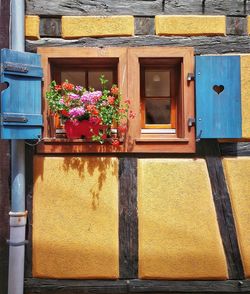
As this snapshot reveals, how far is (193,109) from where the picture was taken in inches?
128

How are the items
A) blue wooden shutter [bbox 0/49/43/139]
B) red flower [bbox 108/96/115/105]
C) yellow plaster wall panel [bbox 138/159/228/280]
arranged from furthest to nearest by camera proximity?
yellow plaster wall panel [bbox 138/159/228/280]
red flower [bbox 108/96/115/105]
blue wooden shutter [bbox 0/49/43/139]

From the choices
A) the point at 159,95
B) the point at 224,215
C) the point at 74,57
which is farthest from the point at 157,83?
the point at 224,215

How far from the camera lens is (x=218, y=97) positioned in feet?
10.4

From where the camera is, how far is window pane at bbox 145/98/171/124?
345cm

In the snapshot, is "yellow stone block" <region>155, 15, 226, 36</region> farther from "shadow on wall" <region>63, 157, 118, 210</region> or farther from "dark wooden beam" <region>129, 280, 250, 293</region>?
"dark wooden beam" <region>129, 280, 250, 293</region>

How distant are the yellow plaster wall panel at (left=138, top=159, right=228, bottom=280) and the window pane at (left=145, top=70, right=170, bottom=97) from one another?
756 millimetres

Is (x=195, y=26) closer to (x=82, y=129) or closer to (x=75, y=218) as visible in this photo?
(x=82, y=129)

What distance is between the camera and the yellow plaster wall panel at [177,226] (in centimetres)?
321

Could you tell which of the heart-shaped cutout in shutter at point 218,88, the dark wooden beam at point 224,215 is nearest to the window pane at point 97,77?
the heart-shaped cutout in shutter at point 218,88

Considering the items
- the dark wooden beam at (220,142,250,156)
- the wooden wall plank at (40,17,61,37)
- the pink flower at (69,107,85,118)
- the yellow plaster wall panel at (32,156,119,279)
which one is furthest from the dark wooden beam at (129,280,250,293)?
the wooden wall plank at (40,17,61,37)

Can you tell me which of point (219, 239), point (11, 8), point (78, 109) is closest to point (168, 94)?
point (78, 109)

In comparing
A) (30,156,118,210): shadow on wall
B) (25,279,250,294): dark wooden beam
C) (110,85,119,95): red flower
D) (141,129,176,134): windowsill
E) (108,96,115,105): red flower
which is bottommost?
(25,279,250,294): dark wooden beam

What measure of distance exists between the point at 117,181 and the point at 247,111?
147 centimetres

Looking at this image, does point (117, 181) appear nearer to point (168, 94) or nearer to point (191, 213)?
point (191, 213)
